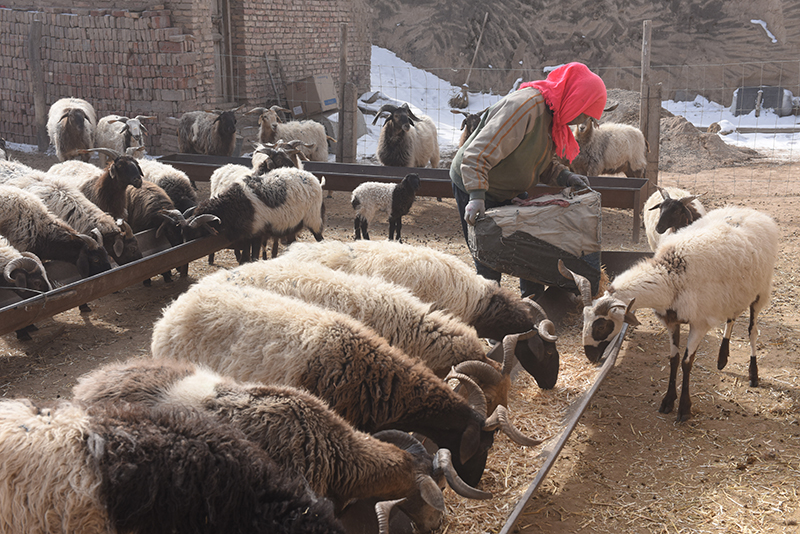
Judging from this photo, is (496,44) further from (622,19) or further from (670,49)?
(670,49)

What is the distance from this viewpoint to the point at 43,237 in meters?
6.05

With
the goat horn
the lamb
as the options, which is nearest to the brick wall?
the lamb

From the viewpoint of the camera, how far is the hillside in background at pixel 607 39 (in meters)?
19.2

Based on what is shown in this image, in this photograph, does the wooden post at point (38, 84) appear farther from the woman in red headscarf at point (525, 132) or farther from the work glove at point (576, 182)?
the work glove at point (576, 182)

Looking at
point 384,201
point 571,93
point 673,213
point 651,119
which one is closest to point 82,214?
point 384,201

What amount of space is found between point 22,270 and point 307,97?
10.5 metres

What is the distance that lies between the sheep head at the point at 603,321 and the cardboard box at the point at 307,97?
11.6m

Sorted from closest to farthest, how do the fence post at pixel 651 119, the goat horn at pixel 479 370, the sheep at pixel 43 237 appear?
the goat horn at pixel 479 370 → the sheep at pixel 43 237 → the fence post at pixel 651 119

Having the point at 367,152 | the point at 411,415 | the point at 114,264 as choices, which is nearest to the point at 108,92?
the point at 367,152

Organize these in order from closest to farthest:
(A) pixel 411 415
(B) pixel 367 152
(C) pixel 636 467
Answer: (A) pixel 411 415
(C) pixel 636 467
(B) pixel 367 152

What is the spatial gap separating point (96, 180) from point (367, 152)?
7.37 meters

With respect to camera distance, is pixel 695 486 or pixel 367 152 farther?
pixel 367 152

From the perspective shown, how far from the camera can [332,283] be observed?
4.08 meters

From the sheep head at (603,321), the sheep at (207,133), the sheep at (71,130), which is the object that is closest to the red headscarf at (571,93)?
the sheep head at (603,321)
